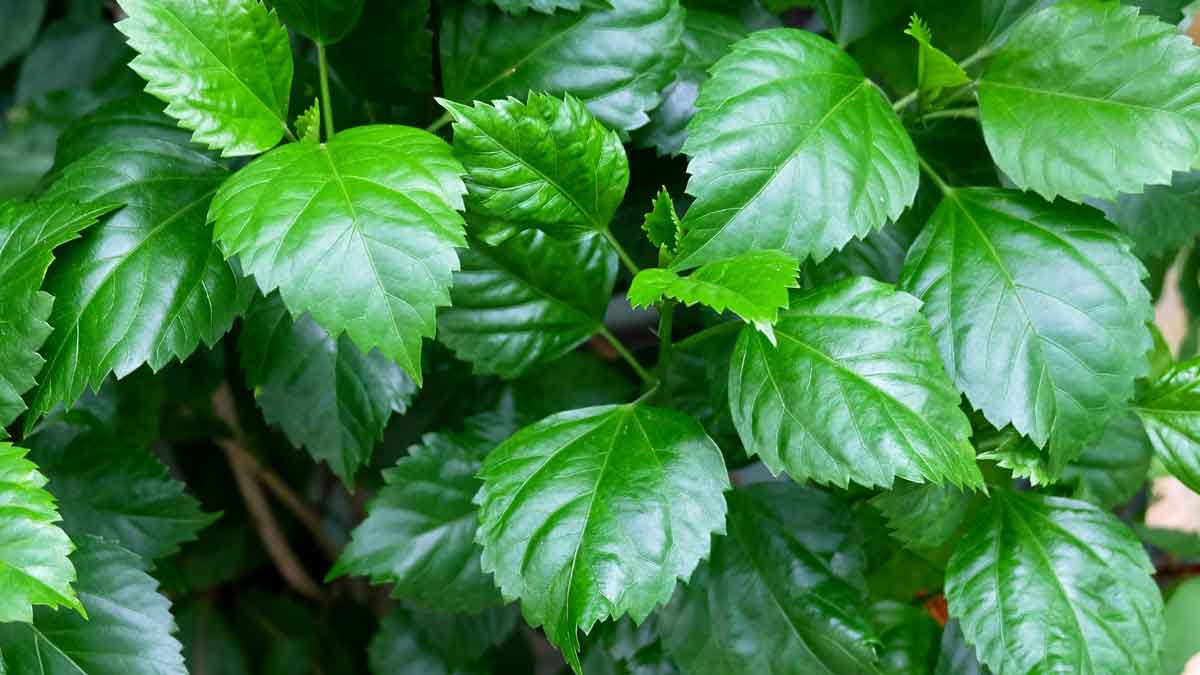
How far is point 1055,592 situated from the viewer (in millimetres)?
727

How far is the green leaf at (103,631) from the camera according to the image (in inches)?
28.8

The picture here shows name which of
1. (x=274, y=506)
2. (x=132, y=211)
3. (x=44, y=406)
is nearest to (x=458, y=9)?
(x=132, y=211)

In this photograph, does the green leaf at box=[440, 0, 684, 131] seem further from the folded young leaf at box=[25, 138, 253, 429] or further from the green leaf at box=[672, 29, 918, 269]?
the folded young leaf at box=[25, 138, 253, 429]

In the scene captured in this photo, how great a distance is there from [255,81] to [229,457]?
2.48ft

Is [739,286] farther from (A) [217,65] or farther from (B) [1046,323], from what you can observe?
(A) [217,65]

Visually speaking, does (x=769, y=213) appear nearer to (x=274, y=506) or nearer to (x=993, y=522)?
(x=993, y=522)

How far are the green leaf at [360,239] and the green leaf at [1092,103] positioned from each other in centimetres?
40

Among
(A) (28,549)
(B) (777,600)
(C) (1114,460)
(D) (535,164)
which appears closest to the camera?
(A) (28,549)

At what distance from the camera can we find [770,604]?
2.62 ft

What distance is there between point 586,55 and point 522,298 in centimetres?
20

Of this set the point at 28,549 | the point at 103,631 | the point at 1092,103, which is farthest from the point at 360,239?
the point at 1092,103

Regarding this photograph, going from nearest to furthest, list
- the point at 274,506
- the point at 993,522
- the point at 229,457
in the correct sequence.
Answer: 1. the point at 993,522
2. the point at 229,457
3. the point at 274,506

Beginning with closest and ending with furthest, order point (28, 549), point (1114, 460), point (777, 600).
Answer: point (28, 549), point (777, 600), point (1114, 460)

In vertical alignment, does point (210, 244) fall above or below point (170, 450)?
above
